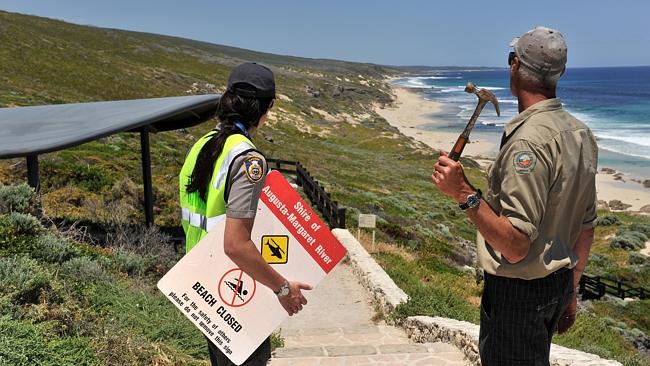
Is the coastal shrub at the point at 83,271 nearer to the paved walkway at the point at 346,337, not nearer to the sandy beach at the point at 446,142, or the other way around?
the paved walkway at the point at 346,337

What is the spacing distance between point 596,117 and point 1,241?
8254 cm

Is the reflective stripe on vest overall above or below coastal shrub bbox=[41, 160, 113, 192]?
above

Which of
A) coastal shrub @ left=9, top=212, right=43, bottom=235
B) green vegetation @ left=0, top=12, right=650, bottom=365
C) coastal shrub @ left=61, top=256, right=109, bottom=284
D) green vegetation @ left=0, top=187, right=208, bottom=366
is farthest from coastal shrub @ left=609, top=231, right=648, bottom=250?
coastal shrub @ left=9, top=212, right=43, bottom=235

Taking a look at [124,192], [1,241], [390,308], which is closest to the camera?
[1,241]

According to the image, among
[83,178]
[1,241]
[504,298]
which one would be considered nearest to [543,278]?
[504,298]

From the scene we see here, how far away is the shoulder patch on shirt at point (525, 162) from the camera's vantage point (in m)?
2.05

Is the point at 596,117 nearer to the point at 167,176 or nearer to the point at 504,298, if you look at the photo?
the point at 167,176

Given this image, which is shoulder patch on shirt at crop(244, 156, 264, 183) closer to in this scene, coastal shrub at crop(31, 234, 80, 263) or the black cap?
the black cap

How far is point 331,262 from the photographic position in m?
2.67

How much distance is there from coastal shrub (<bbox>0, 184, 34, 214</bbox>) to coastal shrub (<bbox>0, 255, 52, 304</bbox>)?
235 cm

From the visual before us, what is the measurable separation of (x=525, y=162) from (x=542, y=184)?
119 millimetres

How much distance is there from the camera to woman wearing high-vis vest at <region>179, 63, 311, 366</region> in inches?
87.2

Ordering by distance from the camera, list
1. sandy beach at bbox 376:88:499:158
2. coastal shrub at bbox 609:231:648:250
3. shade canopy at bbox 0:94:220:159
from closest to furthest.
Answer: shade canopy at bbox 0:94:220:159
coastal shrub at bbox 609:231:648:250
sandy beach at bbox 376:88:499:158

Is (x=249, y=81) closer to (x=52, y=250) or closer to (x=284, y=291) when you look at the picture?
(x=284, y=291)
